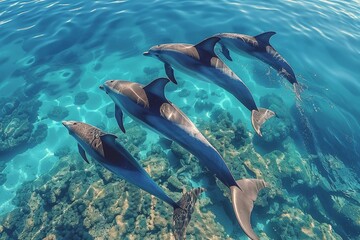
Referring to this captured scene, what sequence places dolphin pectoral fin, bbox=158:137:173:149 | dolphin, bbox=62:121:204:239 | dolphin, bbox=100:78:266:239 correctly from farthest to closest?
dolphin pectoral fin, bbox=158:137:173:149 → dolphin, bbox=62:121:204:239 → dolphin, bbox=100:78:266:239

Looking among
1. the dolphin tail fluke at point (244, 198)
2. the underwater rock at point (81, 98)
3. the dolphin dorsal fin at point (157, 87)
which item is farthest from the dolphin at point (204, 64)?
the underwater rock at point (81, 98)

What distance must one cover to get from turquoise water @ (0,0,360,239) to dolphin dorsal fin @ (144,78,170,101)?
4.52 meters

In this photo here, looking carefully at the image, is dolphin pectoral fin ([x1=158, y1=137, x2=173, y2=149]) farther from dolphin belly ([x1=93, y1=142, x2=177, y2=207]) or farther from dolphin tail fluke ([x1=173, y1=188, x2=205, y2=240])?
dolphin belly ([x1=93, y1=142, x2=177, y2=207])

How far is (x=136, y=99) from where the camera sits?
5.75m

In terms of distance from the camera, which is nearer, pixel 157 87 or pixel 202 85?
pixel 157 87

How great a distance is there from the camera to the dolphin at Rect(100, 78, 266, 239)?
541cm

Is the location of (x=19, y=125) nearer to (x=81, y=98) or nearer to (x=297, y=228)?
(x=81, y=98)

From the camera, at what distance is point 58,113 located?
1316 centimetres

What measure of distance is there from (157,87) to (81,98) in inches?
355

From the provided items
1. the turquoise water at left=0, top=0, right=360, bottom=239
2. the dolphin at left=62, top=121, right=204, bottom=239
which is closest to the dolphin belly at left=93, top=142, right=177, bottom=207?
the dolphin at left=62, top=121, right=204, bottom=239

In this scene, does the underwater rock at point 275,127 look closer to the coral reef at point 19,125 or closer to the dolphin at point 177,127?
the dolphin at point 177,127

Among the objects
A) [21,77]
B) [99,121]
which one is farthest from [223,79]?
[21,77]

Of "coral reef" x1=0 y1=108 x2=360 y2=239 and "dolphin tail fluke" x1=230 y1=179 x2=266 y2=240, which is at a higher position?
"dolphin tail fluke" x1=230 y1=179 x2=266 y2=240

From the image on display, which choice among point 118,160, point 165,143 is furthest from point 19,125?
point 118,160
